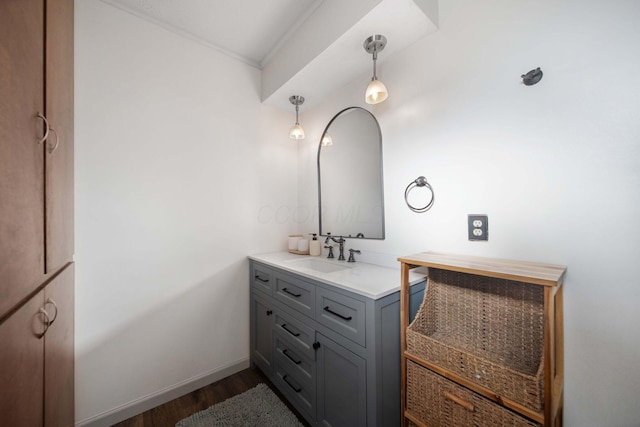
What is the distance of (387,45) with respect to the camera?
1455 millimetres

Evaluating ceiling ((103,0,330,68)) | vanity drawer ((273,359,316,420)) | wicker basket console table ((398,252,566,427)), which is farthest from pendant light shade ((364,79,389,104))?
vanity drawer ((273,359,316,420))

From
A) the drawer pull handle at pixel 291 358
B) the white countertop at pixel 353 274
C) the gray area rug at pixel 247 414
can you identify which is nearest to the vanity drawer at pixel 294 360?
the drawer pull handle at pixel 291 358

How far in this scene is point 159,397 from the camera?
5.29ft

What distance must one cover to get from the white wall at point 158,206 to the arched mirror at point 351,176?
58cm

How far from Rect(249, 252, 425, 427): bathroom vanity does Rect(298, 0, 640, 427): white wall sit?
20.2 inches

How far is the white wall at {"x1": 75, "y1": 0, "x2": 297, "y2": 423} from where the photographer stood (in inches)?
56.0

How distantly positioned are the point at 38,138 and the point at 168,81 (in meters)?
1.20

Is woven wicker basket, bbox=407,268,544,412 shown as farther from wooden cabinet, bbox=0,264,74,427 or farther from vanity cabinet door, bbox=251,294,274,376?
wooden cabinet, bbox=0,264,74,427

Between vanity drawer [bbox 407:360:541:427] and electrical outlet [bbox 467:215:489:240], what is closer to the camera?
vanity drawer [bbox 407:360:541:427]

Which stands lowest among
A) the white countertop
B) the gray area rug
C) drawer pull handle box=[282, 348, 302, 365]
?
the gray area rug

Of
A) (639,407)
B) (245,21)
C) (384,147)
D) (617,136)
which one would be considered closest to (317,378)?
(639,407)

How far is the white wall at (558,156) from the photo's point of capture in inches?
33.5

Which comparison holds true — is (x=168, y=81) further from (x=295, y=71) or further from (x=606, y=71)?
(x=606, y=71)

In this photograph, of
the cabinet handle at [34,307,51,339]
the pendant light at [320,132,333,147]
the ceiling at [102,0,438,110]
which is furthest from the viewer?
the pendant light at [320,132,333,147]
